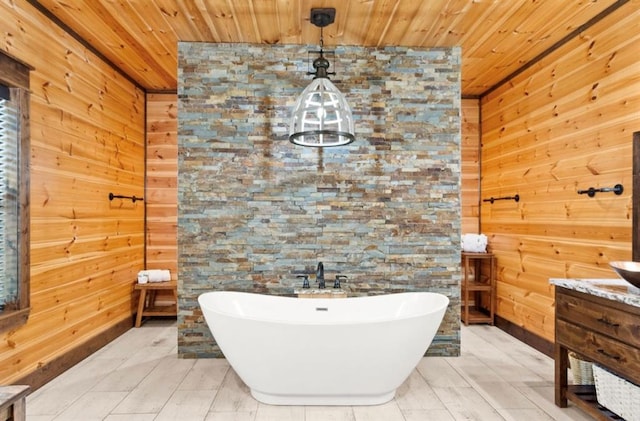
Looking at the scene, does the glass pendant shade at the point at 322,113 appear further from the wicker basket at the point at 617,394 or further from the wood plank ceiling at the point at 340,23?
the wicker basket at the point at 617,394

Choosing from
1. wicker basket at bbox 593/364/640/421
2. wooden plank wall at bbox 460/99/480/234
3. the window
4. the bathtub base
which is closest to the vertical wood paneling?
the window

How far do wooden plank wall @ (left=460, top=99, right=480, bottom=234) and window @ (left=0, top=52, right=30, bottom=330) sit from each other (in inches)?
171

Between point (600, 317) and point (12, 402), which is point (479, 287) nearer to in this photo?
point (600, 317)

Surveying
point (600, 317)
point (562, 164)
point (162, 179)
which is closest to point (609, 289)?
point (600, 317)

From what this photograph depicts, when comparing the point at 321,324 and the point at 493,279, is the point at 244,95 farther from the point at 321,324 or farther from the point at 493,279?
the point at 493,279

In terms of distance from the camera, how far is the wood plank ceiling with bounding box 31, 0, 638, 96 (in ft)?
8.89

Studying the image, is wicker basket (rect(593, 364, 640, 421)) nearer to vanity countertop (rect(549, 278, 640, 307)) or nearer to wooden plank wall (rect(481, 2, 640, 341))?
vanity countertop (rect(549, 278, 640, 307))

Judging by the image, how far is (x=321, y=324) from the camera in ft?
7.78

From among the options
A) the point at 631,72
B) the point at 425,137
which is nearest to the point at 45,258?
the point at 425,137

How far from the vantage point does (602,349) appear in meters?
2.15

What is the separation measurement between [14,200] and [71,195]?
0.62m

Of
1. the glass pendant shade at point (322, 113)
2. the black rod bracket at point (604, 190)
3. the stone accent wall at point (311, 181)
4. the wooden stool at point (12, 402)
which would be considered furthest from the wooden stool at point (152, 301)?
the black rod bracket at point (604, 190)

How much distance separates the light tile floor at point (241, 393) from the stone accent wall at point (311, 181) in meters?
0.34

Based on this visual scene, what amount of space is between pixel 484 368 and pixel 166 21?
3.72 meters
